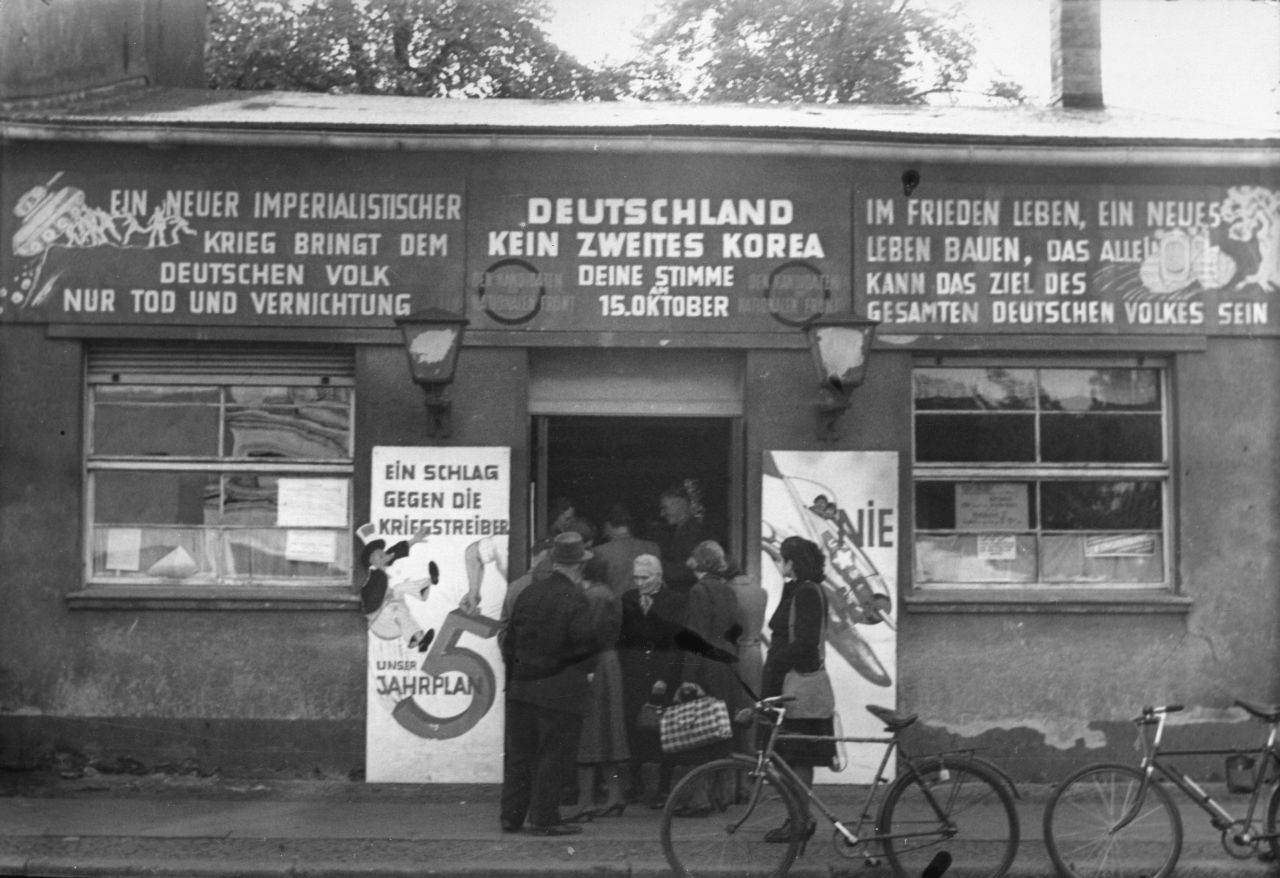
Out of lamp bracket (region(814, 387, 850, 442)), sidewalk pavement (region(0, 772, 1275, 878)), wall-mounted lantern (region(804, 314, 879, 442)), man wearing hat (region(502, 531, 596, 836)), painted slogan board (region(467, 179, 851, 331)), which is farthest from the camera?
painted slogan board (region(467, 179, 851, 331))

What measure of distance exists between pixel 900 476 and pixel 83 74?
699 centimetres

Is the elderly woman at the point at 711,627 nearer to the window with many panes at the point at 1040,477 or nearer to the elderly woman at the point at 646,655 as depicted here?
the elderly woman at the point at 646,655

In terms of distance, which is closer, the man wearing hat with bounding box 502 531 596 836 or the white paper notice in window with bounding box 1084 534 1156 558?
the man wearing hat with bounding box 502 531 596 836

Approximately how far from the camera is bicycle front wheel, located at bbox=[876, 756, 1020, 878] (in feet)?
22.5

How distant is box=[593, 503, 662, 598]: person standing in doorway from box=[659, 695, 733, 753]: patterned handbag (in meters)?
1.04

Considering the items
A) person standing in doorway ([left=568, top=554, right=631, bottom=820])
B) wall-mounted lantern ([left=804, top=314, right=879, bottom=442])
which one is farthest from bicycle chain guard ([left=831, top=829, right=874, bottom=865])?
wall-mounted lantern ([left=804, top=314, right=879, bottom=442])

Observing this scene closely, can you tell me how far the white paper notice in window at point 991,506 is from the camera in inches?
368

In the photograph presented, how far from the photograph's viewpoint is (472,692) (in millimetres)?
8969

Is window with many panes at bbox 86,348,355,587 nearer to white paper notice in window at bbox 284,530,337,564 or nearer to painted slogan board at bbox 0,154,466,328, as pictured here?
white paper notice in window at bbox 284,530,337,564

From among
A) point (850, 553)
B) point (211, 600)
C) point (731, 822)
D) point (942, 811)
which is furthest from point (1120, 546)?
point (211, 600)

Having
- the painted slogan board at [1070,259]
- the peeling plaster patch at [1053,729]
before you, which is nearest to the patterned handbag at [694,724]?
the peeling plaster patch at [1053,729]

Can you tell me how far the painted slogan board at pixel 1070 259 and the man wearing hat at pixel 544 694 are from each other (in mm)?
3137

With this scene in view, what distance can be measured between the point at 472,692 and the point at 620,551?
136cm

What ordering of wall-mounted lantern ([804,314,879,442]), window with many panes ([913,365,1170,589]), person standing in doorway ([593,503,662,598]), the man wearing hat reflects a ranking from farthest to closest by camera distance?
1. window with many panes ([913,365,1170,589])
2. person standing in doorway ([593,503,662,598])
3. wall-mounted lantern ([804,314,879,442])
4. the man wearing hat
